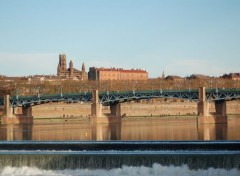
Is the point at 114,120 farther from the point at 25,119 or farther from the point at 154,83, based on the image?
the point at 154,83

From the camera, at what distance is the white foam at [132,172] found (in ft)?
94.9

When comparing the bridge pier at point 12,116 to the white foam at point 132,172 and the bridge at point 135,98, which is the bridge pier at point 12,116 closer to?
the bridge at point 135,98

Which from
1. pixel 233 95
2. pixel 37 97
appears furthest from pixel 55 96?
pixel 233 95

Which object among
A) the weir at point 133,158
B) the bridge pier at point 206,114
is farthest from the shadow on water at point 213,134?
the bridge pier at point 206,114

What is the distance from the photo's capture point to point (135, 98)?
98812 mm

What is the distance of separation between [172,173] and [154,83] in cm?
12165

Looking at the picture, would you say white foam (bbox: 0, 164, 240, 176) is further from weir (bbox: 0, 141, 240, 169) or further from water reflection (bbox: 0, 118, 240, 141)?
water reflection (bbox: 0, 118, 240, 141)

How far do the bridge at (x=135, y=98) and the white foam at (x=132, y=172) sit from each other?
61.1 meters

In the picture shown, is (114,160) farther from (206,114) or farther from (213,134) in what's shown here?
(206,114)

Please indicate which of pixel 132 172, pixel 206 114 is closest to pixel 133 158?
pixel 132 172

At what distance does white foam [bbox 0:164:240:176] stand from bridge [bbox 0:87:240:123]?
200 ft

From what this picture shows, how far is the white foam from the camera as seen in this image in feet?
94.9

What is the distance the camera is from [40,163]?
3120 centimetres

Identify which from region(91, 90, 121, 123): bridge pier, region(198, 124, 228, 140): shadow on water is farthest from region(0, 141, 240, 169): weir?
region(91, 90, 121, 123): bridge pier
